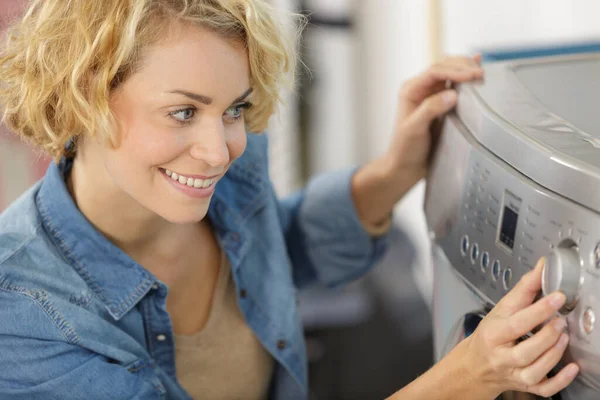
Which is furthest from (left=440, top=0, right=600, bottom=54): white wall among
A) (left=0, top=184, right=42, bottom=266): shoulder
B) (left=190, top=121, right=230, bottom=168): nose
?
(left=0, top=184, right=42, bottom=266): shoulder

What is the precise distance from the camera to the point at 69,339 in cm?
80

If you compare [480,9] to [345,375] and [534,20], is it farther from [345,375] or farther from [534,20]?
[345,375]

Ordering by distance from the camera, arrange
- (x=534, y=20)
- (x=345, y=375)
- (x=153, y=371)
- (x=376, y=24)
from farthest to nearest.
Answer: (x=376, y=24) → (x=345, y=375) → (x=534, y=20) → (x=153, y=371)

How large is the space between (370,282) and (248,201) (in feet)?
3.80

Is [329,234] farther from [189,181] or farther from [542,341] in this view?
[542,341]

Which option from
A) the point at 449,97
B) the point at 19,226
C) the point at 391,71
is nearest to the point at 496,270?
the point at 449,97

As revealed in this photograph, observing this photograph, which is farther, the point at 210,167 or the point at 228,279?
the point at 228,279

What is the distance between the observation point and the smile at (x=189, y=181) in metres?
0.81

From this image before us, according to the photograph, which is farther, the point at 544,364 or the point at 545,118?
the point at 545,118

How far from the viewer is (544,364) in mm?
640

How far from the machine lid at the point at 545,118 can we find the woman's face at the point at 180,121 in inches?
10.5

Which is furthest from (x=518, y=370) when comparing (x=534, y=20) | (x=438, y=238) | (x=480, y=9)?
(x=480, y=9)

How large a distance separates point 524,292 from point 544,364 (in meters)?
0.06

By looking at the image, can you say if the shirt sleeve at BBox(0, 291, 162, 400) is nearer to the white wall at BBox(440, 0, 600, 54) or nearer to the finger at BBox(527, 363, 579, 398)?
the finger at BBox(527, 363, 579, 398)
